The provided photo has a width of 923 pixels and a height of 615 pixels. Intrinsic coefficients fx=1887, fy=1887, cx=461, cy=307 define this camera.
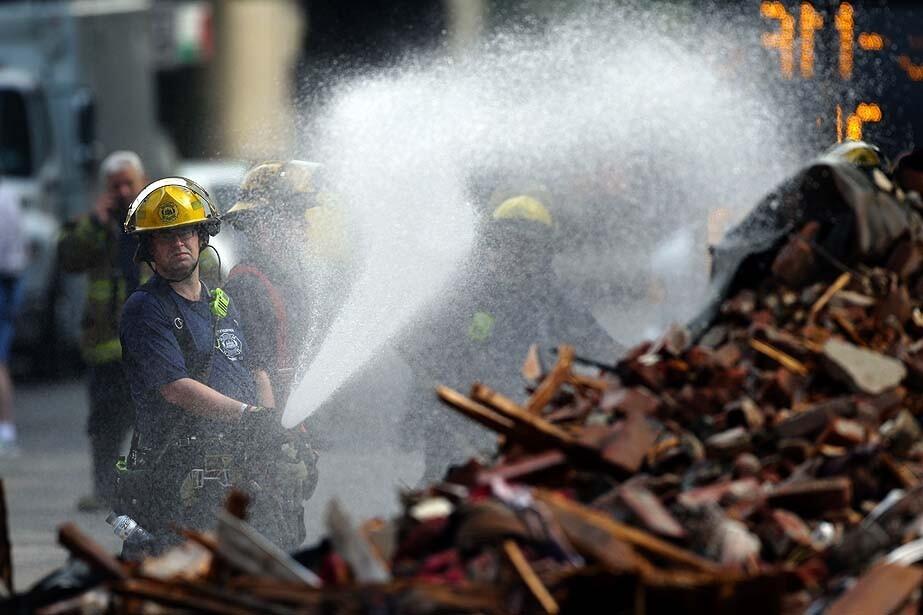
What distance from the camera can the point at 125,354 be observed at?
7.12 metres

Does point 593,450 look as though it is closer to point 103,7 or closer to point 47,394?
point 47,394

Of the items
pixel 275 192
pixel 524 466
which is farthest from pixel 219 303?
pixel 524 466

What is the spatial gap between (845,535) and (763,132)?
4.94 m

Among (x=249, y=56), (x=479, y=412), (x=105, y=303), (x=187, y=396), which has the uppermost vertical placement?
(x=479, y=412)

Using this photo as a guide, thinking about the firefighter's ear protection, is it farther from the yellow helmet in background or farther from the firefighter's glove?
the yellow helmet in background

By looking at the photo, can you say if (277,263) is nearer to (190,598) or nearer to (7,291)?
(190,598)

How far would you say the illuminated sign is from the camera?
9.94m

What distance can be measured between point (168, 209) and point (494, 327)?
1625 mm

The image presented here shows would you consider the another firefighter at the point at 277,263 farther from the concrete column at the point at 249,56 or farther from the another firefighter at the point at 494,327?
the concrete column at the point at 249,56

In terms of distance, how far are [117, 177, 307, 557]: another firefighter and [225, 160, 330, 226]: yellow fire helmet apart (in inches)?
28.1

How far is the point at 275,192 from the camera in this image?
8.10m

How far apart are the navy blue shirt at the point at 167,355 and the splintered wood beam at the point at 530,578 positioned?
3203 mm

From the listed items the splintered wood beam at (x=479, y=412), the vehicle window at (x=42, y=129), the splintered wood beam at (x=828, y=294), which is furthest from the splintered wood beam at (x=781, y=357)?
the vehicle window at (x=42, y=129)

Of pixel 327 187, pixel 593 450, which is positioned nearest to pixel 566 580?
pixel 593 450
